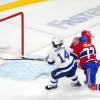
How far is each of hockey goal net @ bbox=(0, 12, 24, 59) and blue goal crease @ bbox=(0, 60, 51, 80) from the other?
22 cm

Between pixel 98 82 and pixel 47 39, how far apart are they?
3.80 feet

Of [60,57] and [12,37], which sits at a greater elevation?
[12,37]

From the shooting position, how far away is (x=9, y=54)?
3.36 m

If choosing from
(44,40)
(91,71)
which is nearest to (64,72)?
(91,71)

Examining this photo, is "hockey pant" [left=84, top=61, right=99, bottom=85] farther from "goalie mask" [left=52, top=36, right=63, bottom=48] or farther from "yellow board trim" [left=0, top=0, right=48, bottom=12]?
"yellow board trim" [left=0, top=0, right=48, bottom=12]

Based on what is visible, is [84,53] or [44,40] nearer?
[84,53]

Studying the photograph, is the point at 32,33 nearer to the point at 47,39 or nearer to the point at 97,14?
the point at 47,39

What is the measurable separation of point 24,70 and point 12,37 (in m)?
0.96

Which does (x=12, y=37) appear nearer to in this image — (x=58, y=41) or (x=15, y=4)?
(x=15, y=4)

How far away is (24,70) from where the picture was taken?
2980 mm

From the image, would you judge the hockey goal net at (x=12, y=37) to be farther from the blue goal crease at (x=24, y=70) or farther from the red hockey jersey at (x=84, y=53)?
the red hockey jersey at (x=84, y=53)

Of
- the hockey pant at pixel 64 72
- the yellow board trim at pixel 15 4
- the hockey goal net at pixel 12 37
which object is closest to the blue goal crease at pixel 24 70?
the hockey goal net at pixel 12 37

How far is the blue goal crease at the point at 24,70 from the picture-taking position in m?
2.88

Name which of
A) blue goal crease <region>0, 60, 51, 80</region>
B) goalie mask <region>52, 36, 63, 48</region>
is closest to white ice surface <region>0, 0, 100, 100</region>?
blue goal crease <region>0, 60, 51, 80</region>
